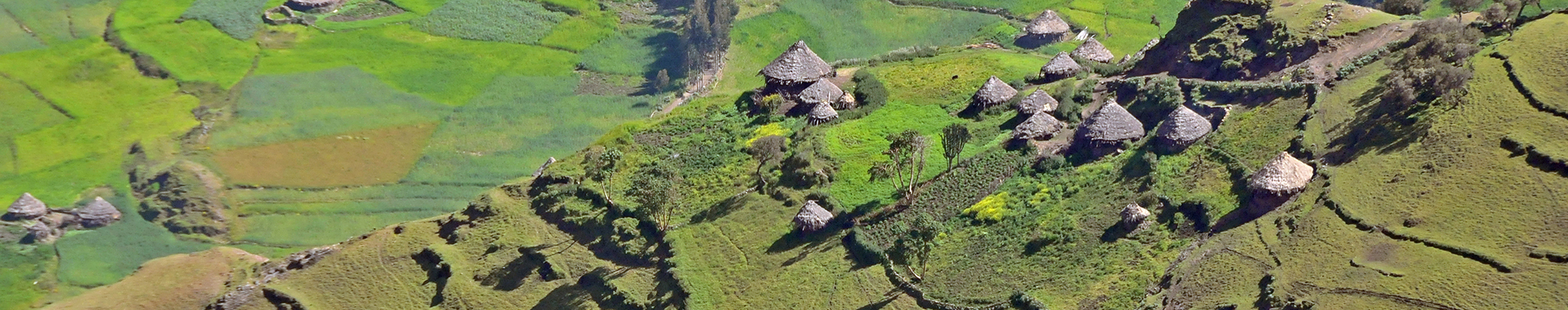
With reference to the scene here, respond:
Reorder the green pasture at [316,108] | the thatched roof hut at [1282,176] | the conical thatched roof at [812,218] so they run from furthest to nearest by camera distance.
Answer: the green pasture at [316,108]
the conical thatched roof at [812,218]
the thatched roof hut at [1282,176]

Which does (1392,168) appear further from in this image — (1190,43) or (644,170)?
(644,170)

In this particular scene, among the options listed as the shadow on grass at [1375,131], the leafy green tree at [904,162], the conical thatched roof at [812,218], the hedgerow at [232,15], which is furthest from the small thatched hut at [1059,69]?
the hedgerow at [232,15]

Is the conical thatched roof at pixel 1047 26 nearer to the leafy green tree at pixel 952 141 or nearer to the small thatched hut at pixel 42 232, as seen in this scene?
the leafy green tree at pixel 952 141

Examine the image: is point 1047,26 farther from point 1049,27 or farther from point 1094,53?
point 1094,53

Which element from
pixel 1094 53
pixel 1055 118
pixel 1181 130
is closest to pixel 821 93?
pixel 1055 118

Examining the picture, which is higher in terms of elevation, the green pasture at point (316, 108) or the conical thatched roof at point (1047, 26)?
the conical thatched roof at point (1047, 26)

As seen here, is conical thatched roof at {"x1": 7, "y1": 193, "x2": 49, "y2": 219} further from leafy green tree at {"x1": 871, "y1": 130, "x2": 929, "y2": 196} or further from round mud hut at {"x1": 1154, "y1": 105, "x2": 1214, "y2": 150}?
round mud hut at {"x1": 1154, "y1": 105, "x2": 1214, "y2": 150}

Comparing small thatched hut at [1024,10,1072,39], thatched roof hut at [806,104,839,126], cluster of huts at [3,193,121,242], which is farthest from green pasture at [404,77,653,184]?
small thatched hut at [1024,10,1072,39]

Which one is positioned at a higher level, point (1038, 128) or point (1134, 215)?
point (1134, 215)
